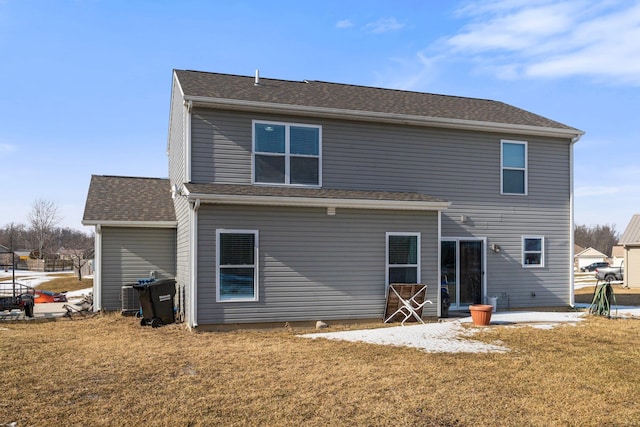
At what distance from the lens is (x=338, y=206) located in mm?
11297

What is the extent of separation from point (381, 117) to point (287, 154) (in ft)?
8.39

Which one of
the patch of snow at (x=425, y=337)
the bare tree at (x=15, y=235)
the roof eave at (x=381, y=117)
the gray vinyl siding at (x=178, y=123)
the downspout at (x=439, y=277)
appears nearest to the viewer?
the patch of snow at (x=425, y=337)

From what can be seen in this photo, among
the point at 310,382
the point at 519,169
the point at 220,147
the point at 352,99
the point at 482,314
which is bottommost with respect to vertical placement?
the point at 310,382

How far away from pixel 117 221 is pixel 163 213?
132 centimetres

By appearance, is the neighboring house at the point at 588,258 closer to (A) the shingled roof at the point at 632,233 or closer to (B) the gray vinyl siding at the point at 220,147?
(A) the shingled roof at the point at 632,233

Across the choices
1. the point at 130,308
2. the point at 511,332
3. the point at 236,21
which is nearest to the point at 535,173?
the point at 511,332

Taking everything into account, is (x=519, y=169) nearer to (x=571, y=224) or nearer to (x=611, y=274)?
(x=571, y=224)

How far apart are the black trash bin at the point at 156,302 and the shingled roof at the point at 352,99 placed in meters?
4.31

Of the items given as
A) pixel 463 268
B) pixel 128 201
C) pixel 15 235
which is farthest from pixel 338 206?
pixel 15 235

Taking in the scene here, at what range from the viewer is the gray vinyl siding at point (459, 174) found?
38.0ft

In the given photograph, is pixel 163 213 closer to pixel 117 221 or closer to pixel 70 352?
pixel 117 221

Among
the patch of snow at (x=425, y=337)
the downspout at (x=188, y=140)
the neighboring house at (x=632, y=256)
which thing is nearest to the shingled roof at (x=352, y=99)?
the downspout at (x=188, y=140)

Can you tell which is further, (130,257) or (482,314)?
(130,257)

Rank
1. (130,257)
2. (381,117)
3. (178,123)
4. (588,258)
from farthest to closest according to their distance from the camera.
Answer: (588,258), (130,257), (178,123), (381,117)
